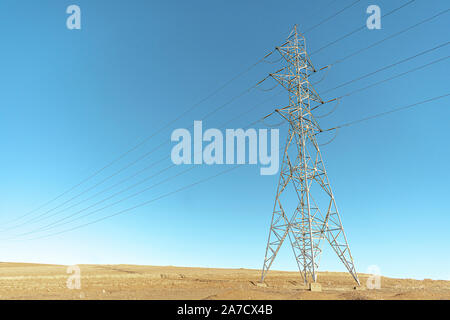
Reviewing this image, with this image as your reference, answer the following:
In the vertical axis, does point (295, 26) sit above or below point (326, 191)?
above

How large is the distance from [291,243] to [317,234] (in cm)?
245

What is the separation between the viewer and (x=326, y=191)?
29062 mm

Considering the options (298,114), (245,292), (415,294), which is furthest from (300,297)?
(298,114)

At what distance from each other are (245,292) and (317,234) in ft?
35.9

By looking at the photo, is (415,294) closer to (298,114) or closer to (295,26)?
→ (298,114)

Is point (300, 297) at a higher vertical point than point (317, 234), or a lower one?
lower

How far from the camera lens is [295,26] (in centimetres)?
3406

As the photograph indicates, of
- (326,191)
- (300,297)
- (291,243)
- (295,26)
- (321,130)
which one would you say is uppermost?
(295,26)
